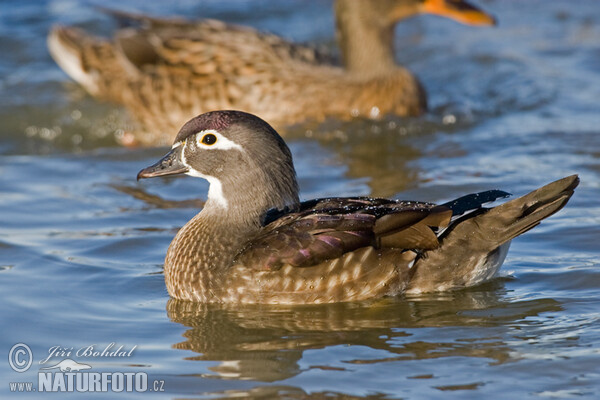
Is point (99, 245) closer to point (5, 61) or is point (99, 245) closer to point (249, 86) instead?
point (249, 86)

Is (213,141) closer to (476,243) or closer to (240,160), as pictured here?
(240,160)

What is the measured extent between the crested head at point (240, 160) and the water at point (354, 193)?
2.72 feet

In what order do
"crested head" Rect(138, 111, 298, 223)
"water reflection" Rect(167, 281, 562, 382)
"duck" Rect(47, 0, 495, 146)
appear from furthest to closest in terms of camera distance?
"duck" Rect(47, 0, 495, 146), "crested head" Rect(138, 111, 298, 223), "water reflection" Rect(167, 281, 562, 382)

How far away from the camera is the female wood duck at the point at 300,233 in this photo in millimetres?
7305

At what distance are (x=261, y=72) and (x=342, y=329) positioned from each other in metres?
5.73

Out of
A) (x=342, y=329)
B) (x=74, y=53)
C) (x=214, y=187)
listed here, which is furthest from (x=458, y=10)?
(x=342, y=329)

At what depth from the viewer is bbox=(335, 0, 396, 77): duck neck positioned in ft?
40.7

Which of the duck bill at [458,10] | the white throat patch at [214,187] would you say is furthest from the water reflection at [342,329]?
the duck bill at [458,10]

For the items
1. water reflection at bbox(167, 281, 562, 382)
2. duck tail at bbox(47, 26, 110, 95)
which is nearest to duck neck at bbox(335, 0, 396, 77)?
duck tail at bbox(47, 26, 110, 95)

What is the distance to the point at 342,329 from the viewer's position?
6961mm

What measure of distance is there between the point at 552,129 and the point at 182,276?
5807 mm

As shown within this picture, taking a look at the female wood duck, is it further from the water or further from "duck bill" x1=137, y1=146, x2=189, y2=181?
the water

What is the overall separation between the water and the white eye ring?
3.85 ft

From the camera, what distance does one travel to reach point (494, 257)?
7.61 m
